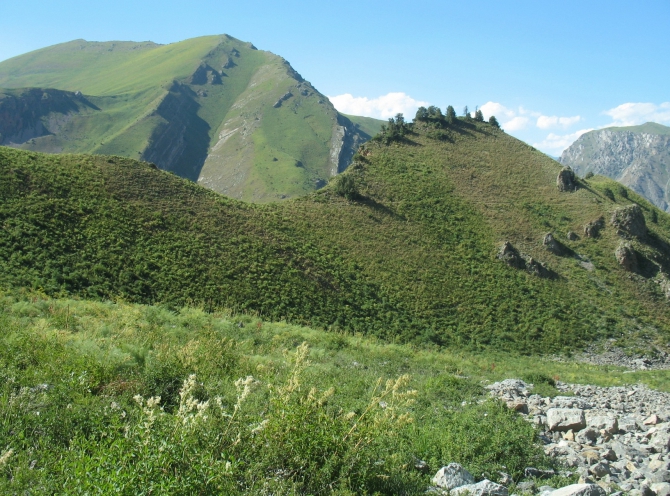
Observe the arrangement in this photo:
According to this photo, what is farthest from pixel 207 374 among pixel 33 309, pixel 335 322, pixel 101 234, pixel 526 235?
pixel 526 235

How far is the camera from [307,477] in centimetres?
589

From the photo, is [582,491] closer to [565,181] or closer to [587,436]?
[587,436]

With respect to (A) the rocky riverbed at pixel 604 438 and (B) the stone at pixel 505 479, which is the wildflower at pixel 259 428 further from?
(A) the rocky riverbed at pixel 604 438

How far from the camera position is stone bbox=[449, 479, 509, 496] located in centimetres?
661

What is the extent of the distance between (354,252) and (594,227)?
26601 mm

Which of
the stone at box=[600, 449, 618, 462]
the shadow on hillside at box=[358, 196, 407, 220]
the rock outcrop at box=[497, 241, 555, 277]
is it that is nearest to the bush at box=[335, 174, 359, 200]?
the shadow on hillside at box=[358, 196, 407, 220]

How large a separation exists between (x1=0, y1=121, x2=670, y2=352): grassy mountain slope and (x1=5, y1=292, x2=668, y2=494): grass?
12.5 m

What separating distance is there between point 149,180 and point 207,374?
104ft

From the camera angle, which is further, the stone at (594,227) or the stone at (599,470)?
the stone at (594,227)

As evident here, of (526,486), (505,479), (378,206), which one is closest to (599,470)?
(526,486)

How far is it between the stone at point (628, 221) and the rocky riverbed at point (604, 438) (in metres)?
37.1

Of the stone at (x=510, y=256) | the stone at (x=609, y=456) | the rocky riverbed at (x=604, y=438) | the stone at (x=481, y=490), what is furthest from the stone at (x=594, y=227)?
the stone at (x=481, y=490)

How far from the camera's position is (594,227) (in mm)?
45969

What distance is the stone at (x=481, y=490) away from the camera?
6614mm
